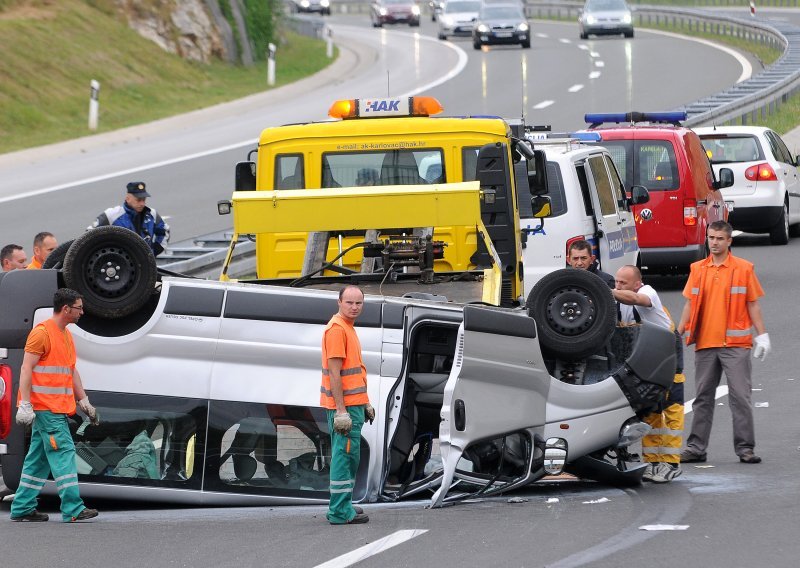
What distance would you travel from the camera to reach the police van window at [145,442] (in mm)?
8680

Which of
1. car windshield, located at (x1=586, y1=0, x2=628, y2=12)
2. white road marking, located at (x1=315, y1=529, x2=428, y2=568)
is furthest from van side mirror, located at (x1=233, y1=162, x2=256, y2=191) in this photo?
car windshield, located at (x1=586, y1=0, x2=628, y2=12)

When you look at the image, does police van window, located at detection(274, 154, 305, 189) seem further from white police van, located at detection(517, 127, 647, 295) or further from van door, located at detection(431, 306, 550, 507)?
van door, located at detection(431, 306, 550, 507)

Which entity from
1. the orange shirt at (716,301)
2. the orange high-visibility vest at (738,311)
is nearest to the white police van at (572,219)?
the orange shirt at (716,301)

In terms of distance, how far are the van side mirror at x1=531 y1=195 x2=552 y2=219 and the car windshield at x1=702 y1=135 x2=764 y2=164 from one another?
7.99m

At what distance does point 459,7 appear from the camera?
186ft

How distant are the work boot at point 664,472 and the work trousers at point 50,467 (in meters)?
3.38

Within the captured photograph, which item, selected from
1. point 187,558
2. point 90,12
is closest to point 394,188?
point 187,558

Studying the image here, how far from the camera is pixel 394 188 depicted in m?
10.5

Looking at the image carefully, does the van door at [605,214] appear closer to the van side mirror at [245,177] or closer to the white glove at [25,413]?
the van side mirror at [245,177]

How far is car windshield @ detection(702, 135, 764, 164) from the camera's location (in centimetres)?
2120

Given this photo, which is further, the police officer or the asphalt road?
the police officer

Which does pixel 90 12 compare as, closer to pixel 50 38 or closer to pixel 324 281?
pixel 50 38

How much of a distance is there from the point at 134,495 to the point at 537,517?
221 cm

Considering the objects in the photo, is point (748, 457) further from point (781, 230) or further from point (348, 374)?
point (781, 230)
